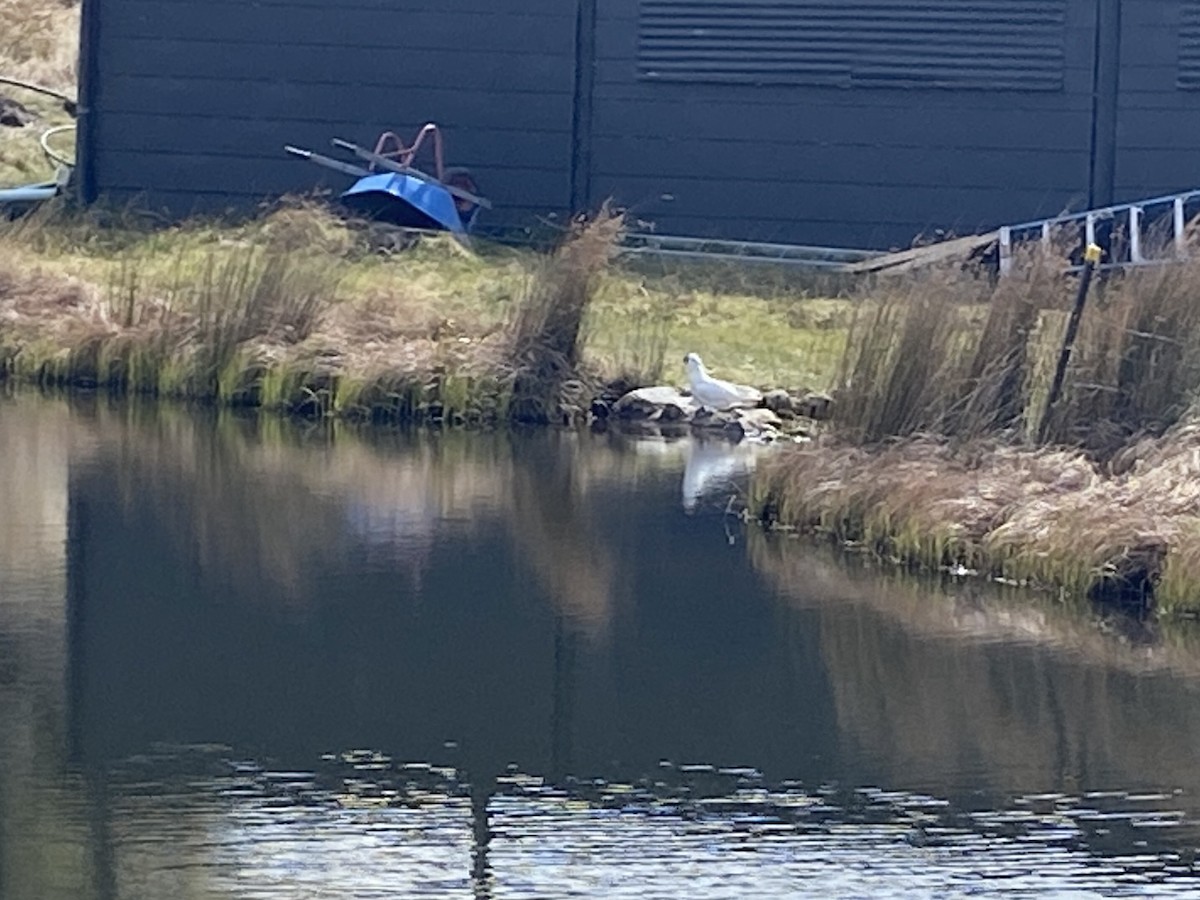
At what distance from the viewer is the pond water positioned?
692cm

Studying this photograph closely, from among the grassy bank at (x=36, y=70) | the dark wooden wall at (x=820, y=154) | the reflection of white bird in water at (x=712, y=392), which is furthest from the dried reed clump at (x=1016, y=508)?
the grassy bank at (x=36, y=70)

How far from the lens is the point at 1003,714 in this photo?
8.97 metres

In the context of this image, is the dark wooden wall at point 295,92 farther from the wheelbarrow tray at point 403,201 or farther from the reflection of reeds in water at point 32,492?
the reflection of reeds in water at point 32,492

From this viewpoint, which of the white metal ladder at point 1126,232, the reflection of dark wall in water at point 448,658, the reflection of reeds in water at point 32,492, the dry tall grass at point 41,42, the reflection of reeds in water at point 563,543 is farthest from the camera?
the dry tall grass at point 41,42

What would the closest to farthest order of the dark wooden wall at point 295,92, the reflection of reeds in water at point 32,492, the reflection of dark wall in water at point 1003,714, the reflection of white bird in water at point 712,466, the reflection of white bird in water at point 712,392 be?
the reflection of dark wall in water at point 1003,714, the reflection of reeds in water at point 32,492, the reflection of white bird in water at point 712,466, the reflection of white bird in water at point 712,392, the dark wooden wall at point 295,92

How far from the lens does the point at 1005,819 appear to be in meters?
7.52

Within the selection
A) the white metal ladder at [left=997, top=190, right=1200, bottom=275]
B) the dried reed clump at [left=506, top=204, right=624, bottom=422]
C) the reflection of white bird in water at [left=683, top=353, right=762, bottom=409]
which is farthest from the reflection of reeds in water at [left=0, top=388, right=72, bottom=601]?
the white metal ladder at [left=997, top=190, right=1200, bottom=275]

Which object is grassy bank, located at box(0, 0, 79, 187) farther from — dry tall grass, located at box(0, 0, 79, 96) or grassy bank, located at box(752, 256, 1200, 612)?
grassy bank, located at box(752, 256, 1200, 612)

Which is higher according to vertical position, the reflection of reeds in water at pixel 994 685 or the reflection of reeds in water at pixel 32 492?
the reflection of reeds in water at pixel 32 492

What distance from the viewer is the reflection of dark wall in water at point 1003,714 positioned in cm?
817

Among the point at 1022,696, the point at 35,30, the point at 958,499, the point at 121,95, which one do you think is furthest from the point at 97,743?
the point at 35,30

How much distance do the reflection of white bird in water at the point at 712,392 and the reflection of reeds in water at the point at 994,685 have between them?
5880 millimetres

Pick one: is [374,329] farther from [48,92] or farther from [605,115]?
[48,92]

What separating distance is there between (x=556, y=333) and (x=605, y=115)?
616 cm
